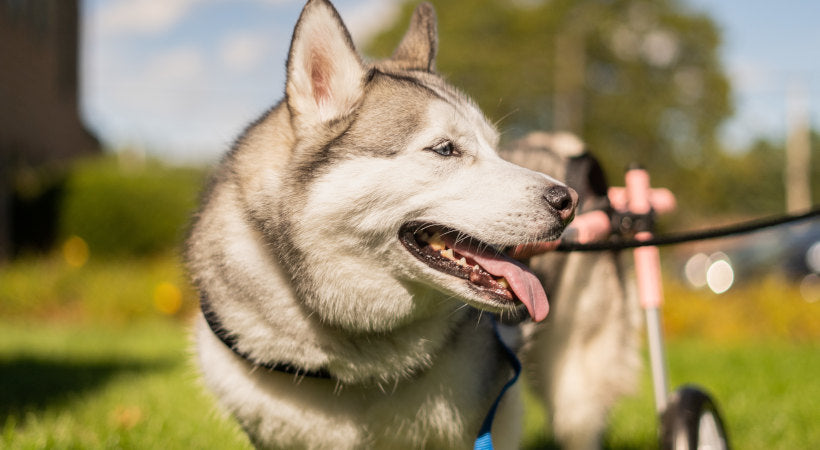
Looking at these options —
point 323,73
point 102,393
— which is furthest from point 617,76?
point 323,73

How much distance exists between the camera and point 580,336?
10.8 ft

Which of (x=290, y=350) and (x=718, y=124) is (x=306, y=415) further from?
(x=718, y=124)

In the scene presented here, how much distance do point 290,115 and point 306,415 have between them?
105 centimetres

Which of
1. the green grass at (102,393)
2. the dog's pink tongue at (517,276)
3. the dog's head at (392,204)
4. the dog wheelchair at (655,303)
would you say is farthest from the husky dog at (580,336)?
the green grass at (102,393)

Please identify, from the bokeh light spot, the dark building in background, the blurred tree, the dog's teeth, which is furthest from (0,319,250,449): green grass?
the blurred tree

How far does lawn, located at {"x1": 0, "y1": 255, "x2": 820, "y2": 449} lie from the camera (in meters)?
4.09

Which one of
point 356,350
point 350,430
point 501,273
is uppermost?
point 501,273

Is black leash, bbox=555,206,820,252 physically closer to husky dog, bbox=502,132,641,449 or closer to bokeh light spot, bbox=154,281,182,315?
husky dog, bbox=502,132,641,449

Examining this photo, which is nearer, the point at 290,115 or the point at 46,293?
the point at 290,115

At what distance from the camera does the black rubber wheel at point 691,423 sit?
8.84 ft

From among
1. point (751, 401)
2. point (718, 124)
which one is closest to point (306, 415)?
point (751, 401)

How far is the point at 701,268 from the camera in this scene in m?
17.8

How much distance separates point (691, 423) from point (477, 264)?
119cm

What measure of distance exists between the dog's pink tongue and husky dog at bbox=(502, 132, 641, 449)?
0.80 m
